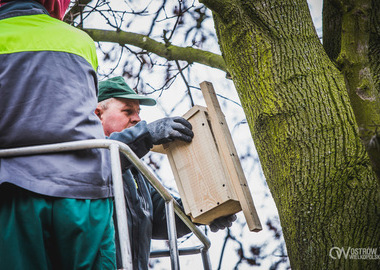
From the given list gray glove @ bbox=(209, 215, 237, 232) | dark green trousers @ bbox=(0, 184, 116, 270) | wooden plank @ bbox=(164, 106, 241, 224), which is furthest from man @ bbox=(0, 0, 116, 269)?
gray glove @ bbox=(209, 215, 237, 232)

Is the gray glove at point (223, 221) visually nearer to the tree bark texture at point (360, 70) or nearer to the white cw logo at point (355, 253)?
the white cw logo at point (355, 253)

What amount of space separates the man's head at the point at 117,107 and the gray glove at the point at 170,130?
0.63 m

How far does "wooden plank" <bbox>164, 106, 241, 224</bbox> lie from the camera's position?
2875mm

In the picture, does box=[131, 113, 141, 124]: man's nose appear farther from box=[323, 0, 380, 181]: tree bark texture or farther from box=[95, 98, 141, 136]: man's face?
box=[323, 0, 380, 181]: tree bark texture

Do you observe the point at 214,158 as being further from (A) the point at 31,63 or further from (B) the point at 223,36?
(A) the point at 31,63

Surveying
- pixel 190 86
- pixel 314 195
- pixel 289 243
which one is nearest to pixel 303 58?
pixel 314 195

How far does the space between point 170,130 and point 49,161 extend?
113cm

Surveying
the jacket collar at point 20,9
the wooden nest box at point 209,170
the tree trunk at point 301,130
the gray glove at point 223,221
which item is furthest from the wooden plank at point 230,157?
the jacket collar at point 20,9

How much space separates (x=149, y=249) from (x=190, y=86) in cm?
236

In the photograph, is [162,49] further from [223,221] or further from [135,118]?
[223,221]

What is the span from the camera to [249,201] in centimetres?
281

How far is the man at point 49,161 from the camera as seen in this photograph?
1.85 m

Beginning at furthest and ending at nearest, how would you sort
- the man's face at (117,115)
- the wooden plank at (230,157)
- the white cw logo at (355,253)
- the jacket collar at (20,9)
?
the man's face at (117,115) → the wooden plank at (230,157) → the jacket collar at (20,9) → the white cw logo at (355,253)

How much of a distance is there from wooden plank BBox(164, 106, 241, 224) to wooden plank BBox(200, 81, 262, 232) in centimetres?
3
